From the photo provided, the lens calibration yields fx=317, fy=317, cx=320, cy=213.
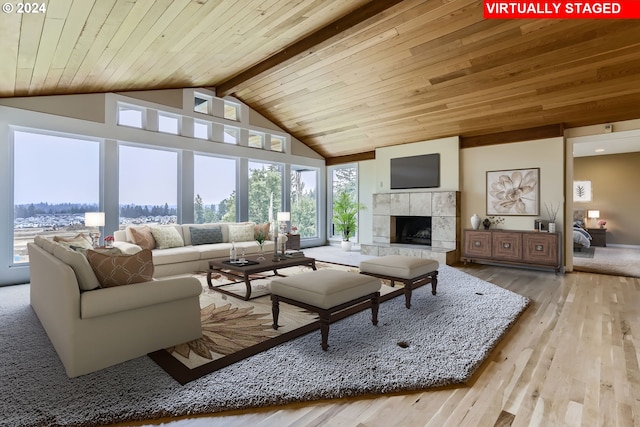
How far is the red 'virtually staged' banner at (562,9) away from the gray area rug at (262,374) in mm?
3397

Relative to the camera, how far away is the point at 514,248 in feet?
18.6

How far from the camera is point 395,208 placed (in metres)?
7.59

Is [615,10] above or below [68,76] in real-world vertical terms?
above

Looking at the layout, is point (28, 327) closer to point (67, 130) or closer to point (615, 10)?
point (67, 130)

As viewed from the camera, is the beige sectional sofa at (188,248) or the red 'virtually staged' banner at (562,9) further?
the beige sectional sofa at (188,248)

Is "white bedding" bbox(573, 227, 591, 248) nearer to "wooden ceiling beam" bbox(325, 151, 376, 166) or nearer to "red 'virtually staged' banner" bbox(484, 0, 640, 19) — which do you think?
"wooden ceiling beam" bbox(325, 151, 376, 166)

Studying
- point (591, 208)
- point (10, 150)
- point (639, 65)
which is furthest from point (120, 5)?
point (591, 208)

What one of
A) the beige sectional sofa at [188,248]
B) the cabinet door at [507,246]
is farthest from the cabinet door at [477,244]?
the beige sectional sofa at [188,248]

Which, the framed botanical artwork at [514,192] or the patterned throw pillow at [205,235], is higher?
the framed botanical artwork at [514,192]

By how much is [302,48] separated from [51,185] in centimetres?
447

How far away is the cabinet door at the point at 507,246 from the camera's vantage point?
18.4 ft

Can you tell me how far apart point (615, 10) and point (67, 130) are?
291 inches

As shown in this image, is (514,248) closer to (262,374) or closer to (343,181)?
(343,181)

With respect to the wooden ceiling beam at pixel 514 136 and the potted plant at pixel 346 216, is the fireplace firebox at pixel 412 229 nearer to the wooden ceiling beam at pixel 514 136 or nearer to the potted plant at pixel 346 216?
the potted plant at pixel 346 216
